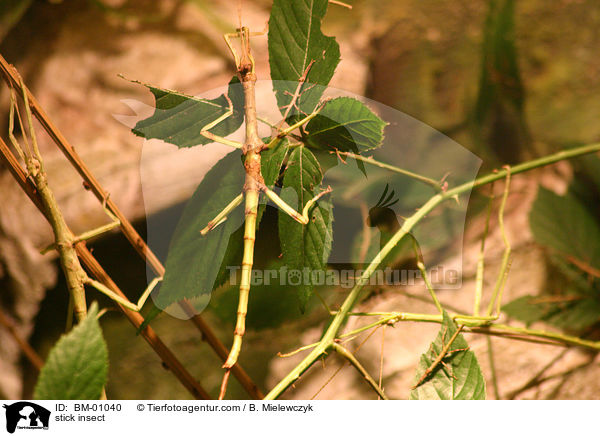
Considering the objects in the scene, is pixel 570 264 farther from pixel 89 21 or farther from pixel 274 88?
pixel 89 21

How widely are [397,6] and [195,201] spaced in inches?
10.0

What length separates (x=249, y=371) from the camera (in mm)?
395

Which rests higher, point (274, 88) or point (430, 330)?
point (274, 88)

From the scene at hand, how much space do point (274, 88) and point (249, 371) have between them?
266 mm

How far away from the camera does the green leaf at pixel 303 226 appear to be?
35 centimetres

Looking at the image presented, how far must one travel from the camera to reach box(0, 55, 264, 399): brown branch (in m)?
0.35

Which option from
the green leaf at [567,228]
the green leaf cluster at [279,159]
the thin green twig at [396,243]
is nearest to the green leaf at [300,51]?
the green leaf cluster at [279,159]

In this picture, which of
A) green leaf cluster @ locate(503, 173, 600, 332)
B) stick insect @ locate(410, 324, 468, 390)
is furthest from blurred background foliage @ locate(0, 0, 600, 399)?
stick insect @ locate(410, 324, 468, 390)

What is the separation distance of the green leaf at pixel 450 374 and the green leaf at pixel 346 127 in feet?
0.56

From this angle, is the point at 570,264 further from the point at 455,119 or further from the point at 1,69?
the point at 1,69

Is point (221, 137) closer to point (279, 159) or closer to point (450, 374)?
point (279, 159)
